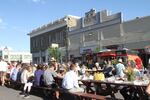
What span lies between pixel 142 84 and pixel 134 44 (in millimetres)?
33312

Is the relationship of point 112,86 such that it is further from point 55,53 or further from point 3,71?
point 55,53

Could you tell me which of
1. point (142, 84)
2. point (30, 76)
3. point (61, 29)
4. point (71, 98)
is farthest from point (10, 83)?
point (61, 29)

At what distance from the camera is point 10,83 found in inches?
727

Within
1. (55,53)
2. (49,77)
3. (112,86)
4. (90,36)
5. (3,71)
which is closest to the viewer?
(112,86)

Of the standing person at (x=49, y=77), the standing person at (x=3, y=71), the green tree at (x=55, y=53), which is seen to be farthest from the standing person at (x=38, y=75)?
the green tree at (x=55, y=53)

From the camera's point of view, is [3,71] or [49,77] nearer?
[49,77]

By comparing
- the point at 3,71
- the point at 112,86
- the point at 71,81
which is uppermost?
the point at 3,71

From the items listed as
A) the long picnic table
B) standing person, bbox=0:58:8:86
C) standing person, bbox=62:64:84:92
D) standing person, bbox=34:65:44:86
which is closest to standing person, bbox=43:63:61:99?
standing person, bbox=34:65:44:86

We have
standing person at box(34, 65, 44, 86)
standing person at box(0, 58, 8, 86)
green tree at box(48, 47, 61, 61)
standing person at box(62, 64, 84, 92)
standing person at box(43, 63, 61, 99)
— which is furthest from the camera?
green tree at box(48, 47, 61, 61)

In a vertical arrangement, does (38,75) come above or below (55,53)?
below

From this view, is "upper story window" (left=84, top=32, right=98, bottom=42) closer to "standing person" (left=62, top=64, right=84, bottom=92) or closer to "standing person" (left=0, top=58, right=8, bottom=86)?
"standing person" (left=0, top=58, right=8, bottom=86)

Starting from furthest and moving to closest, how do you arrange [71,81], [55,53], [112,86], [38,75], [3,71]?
[55,53], [3,71], [38,75], [112,86], [71,81]

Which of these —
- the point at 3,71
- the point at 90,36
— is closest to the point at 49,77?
the point at 3,71

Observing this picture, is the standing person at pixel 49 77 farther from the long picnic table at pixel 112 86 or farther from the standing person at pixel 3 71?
the standing person at pixel 3 71
